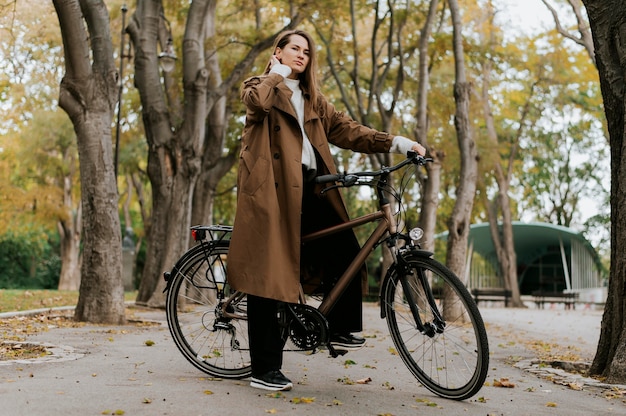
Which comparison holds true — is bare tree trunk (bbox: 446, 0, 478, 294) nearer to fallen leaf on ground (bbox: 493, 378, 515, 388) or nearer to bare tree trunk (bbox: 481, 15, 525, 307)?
bare tree trunk (bbox: 481, 15, 525, 307)

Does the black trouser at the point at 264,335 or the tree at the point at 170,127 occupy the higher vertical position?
the tree at the point at 170,127

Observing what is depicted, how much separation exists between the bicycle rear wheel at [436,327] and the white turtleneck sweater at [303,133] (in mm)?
686

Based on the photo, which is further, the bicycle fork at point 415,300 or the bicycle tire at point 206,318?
the bicycle tire at point 206,318

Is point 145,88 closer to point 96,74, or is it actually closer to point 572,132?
point 96,74

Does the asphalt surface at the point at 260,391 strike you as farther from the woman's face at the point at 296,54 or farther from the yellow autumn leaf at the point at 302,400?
the woman's face at the point at 296,54

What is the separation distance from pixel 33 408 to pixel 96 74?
23.7 feet

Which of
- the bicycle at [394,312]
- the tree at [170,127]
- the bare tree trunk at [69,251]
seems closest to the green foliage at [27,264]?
the bare tree trunk at [69,251]

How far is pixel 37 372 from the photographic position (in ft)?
18.0

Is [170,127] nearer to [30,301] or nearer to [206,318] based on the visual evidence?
[30,301]

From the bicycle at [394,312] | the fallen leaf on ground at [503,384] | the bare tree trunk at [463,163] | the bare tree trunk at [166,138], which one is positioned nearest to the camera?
the bicycle at [394,312]

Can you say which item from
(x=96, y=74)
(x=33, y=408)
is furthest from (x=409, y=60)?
(x=33, y=408)

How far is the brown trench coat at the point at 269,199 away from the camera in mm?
4844

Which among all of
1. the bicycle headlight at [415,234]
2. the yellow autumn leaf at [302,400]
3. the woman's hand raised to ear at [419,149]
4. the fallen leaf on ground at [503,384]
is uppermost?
the woman's hand raised to ear at [419,149]

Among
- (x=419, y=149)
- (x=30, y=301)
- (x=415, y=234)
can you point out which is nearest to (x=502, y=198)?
(x=30, y=301)
